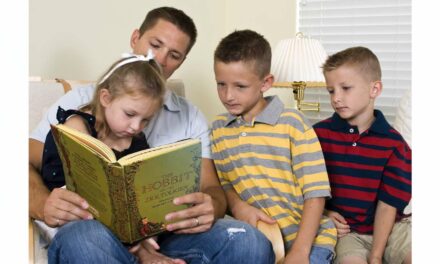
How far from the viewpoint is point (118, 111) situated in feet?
5.22

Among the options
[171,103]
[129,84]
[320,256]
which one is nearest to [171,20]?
[171,103]

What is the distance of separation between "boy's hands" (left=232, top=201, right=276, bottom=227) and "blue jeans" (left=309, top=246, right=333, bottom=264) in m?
0.15

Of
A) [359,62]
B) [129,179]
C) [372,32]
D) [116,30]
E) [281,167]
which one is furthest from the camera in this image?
[372,32]

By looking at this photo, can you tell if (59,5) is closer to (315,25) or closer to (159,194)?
(159,194)

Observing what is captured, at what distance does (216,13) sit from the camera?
3.61 meters

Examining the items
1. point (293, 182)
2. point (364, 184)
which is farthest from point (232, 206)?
point (364, 184)

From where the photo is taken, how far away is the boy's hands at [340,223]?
1882mm

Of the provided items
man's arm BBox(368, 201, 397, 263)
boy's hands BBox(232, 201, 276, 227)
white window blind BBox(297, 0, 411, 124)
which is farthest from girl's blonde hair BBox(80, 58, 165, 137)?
white window blind BBox(297, 0, 411, 124)

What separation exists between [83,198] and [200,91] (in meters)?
1.98

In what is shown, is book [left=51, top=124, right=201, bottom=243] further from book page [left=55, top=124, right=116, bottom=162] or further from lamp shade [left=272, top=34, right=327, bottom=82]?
lamp shade [left=272, top=34, right=327, bottom=82]

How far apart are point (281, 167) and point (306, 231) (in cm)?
22

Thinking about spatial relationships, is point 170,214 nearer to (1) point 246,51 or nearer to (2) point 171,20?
(1) point 246,51

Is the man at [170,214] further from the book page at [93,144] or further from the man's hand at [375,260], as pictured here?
the man's hand at [375,260]
